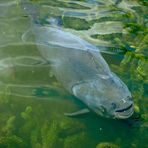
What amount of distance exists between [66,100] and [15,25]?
100 inches

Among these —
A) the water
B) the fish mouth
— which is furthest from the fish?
the water

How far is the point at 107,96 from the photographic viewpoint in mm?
5375

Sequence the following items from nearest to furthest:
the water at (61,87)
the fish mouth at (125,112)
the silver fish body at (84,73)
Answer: the fish mouth at (125,112)
the silver fish body at (84,73)
the water at (61,87)

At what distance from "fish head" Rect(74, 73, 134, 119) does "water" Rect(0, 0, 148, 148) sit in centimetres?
27

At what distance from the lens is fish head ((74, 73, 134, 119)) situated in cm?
520

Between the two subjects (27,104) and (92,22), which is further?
(92,22)

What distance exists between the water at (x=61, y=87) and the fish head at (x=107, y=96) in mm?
272

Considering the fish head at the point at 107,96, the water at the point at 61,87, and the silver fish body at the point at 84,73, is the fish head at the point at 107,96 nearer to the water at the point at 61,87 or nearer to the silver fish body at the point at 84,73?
the silver fish body at the point at 84,73

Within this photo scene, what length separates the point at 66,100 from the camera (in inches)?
241

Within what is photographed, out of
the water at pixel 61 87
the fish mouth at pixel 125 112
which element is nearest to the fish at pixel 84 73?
the fish mouth at pixel 125 112

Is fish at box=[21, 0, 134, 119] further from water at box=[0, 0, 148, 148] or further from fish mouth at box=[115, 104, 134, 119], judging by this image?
water at box=[0, 0, 148, 148]

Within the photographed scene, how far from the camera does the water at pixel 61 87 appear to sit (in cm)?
555

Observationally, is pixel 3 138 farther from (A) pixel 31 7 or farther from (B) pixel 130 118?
(A) pixel 31 7

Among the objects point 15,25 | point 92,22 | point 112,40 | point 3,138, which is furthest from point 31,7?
point 3,138
